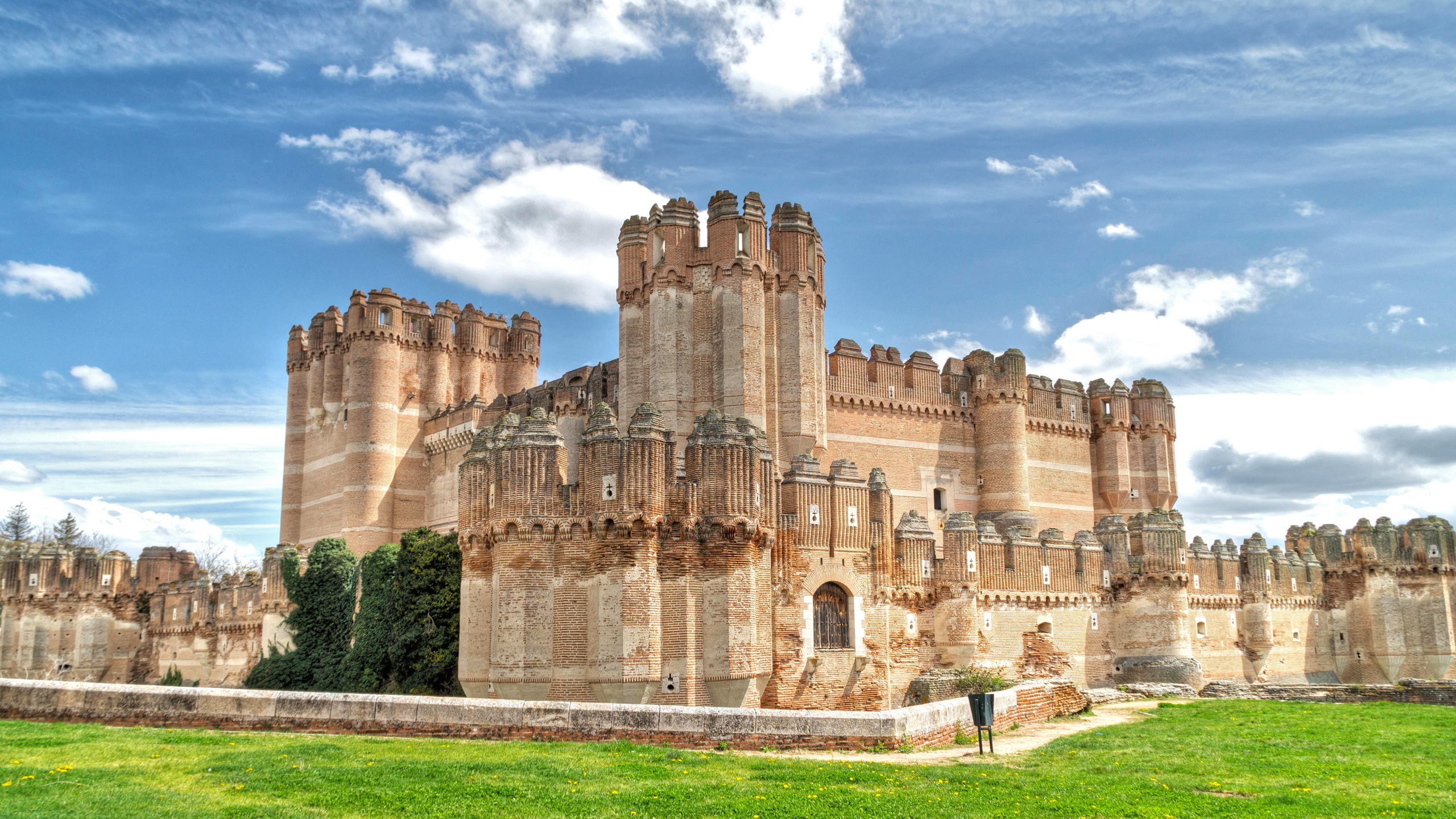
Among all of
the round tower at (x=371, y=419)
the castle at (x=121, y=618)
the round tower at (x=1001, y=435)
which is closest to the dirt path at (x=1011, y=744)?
A: the round tower at (x=1001, y=435)

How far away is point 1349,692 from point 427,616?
1075 inches

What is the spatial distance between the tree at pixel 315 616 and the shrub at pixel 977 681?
21.5 m

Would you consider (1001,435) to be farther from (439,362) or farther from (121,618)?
(121,618)

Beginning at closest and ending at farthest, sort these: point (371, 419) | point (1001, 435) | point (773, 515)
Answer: point (773, 515)
point (1001, 435)
point (371, 419)

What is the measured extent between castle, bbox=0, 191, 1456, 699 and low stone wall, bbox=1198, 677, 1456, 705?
51.8 inches

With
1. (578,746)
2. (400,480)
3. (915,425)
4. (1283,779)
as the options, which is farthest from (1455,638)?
(400,480)

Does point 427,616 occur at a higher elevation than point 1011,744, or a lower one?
higher

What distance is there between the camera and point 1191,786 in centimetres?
1580

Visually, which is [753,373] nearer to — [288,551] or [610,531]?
[610,531]

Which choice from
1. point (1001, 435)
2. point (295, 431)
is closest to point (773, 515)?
point (1001, 435)

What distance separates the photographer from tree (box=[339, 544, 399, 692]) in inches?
1282

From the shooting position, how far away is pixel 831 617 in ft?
90.9

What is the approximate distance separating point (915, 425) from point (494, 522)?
26.7m

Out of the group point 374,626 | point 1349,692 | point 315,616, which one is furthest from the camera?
point 315,616
